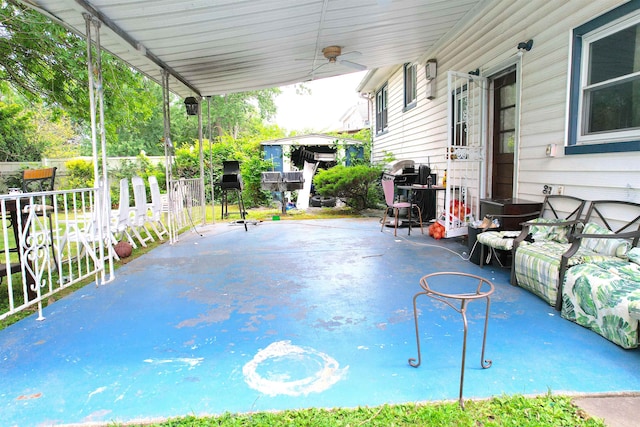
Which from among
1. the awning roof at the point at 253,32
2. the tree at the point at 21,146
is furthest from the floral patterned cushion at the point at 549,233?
the tree at the point at 21,146

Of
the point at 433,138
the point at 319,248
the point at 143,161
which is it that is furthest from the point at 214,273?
the point at 143,161

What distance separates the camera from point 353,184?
29.6 feet

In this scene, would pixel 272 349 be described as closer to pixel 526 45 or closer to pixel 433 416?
pixel 433 416

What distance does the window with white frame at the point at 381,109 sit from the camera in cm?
1160

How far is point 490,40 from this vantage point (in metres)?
5.16

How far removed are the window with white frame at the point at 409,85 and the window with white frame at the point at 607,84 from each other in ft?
16.8

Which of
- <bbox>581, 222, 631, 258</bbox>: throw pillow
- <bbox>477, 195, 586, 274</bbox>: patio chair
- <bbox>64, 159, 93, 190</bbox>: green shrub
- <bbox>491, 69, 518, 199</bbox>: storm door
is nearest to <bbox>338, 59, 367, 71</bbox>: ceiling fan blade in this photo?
<bbox>491, 69, 518, 199</bbox>: storm door

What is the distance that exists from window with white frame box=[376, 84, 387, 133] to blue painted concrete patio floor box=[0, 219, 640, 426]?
834 cm

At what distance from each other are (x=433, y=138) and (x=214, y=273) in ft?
16.8

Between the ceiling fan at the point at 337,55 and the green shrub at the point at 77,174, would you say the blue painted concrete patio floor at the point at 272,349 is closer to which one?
the ceiling fan at the point at 337,55

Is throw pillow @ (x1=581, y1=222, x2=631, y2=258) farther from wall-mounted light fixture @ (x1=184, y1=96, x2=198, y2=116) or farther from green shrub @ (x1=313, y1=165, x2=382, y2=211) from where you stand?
wall-mounted light fixture @ (x1=184, y1=96, x2=198, y2=116)

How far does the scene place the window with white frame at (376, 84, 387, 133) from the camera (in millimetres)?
11602

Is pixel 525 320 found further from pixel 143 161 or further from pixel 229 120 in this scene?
pixel 229 120

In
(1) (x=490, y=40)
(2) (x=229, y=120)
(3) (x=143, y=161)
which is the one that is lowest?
(3) (x=143, y=161)
